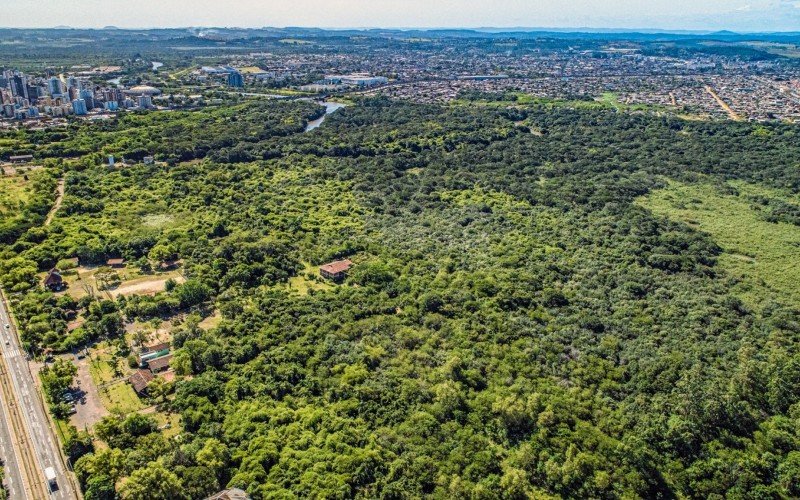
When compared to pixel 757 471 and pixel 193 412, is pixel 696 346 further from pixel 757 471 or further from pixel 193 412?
pixel 193 412

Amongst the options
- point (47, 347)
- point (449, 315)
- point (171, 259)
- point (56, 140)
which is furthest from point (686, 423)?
point (56, 140)

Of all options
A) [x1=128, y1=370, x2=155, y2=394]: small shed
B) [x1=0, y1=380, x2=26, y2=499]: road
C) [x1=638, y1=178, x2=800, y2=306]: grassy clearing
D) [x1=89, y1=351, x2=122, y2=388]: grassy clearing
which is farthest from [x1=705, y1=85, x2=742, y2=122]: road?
[x1=0, y1=380, x2=26, y2=499]: road

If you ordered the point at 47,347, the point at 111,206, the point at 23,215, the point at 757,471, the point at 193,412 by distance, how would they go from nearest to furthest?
1. the point at 757,471
2. the point at 193,412
3. the point at 47,347
4. the point at 23,215
5. the point at 111,206

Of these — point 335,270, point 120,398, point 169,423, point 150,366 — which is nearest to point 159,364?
point 150,366

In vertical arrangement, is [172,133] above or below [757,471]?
above

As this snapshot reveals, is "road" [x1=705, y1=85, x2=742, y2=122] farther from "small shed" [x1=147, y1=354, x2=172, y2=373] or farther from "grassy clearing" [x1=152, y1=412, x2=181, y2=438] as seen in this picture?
"grassy clearing" [x1=152, y1=412, x2=181, y2=438]
